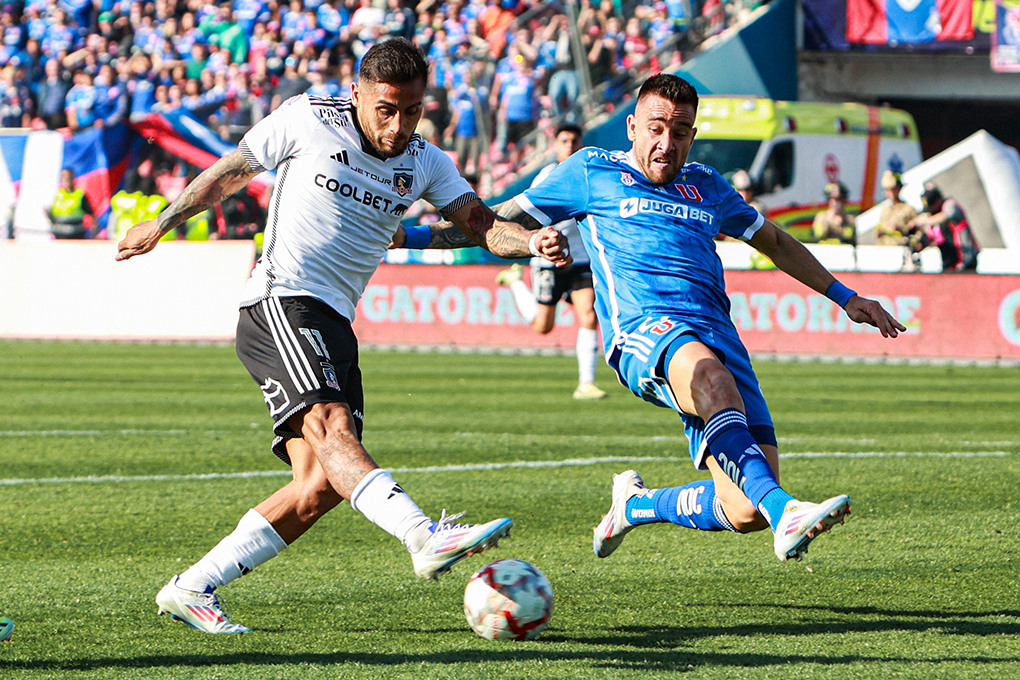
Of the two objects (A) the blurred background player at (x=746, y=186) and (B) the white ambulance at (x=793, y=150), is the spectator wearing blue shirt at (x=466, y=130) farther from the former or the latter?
(A) the blurred background player at (x=746, y=186)

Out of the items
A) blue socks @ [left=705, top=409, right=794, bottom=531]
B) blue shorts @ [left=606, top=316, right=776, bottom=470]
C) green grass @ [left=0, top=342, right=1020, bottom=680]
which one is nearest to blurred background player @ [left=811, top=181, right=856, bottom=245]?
green grass @ [left=0, top=342, right=1020, bottom=680]

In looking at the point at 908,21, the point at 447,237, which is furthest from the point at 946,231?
the point at 447,237

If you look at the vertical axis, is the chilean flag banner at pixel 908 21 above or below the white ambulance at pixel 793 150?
above

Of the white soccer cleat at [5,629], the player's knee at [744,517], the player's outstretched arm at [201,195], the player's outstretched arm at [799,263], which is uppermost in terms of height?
the player's outstretched arm at [201,195]

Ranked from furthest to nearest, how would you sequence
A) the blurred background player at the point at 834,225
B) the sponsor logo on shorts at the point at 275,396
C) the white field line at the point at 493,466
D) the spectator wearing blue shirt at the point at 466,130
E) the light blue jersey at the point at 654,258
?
the spectator wearing blue shirt at the point at 466,130
the blurred background player at the point at 834,225
the white field line at the point at 493,466
the light blue jersey at the point at 654,258
the sponsor logo on shorts at the point at 275,396

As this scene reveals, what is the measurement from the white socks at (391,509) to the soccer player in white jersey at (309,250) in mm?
321

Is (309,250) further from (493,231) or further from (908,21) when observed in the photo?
(908,21)

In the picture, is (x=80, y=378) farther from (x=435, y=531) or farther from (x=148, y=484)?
(x=435, y=531)

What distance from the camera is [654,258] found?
5.55m

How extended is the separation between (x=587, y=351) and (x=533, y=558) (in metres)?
7.52

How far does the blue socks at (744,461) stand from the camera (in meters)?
4.61

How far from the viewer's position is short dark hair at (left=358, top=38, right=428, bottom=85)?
4.82m

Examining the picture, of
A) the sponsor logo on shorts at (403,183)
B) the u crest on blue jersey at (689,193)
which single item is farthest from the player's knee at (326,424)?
the u crest on blue jersey at (689,193)

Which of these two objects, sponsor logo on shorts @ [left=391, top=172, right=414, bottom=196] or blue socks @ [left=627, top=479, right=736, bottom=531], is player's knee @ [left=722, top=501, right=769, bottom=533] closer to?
blue socks @ [left=627, top=479, right=736, bottom=531]
